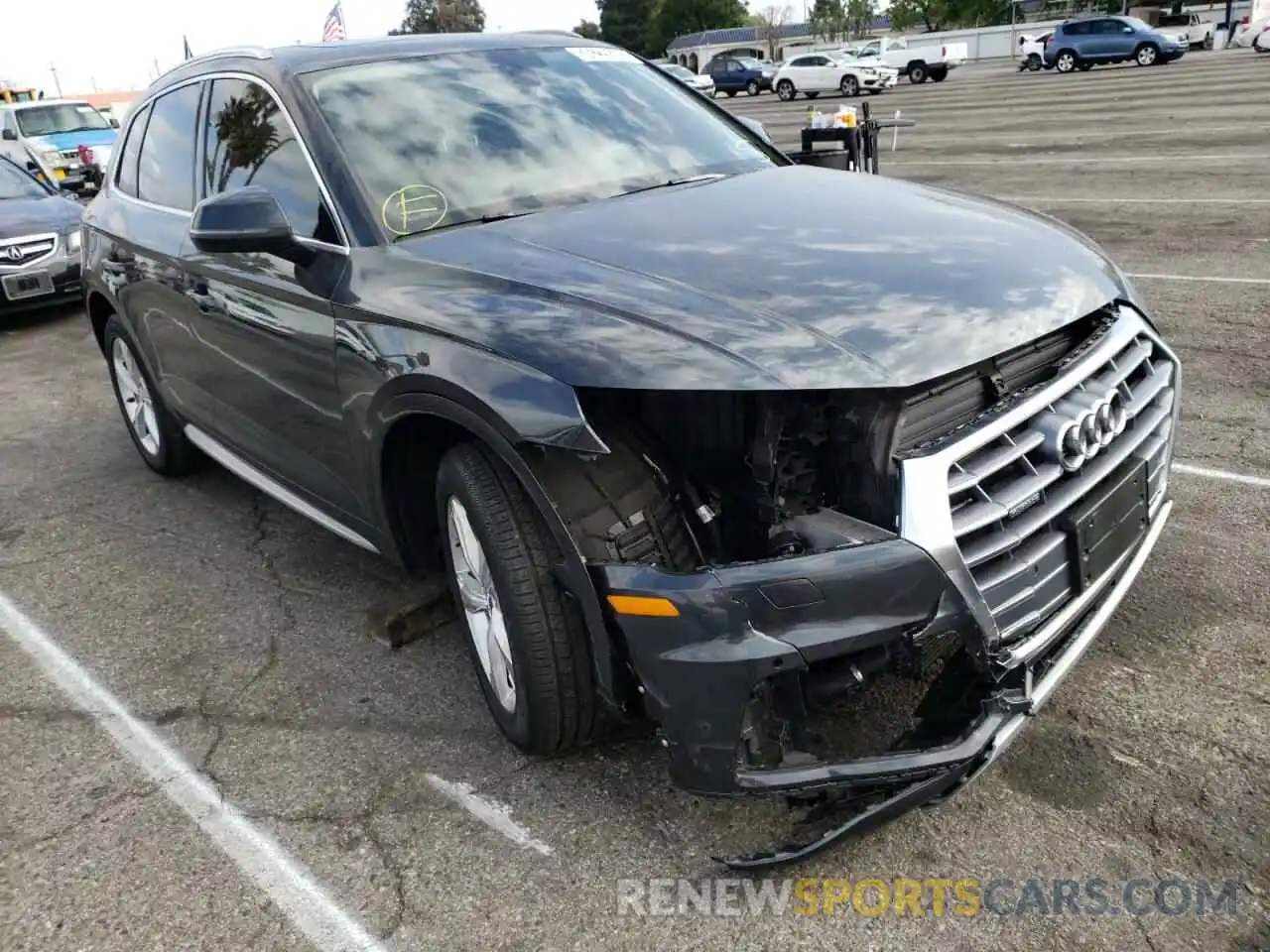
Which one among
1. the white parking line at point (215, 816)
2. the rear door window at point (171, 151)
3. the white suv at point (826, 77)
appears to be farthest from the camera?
the white suv at point (826, 77)

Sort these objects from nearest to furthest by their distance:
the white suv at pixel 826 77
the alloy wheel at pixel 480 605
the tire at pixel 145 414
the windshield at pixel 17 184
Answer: the alloy wheel at pixel 480 605 → the tire at pixel 145 414 → the windshield at pixel 17 184 → the white suv at pixel 826 77

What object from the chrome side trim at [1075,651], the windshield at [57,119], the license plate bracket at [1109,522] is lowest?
the chrome side trim at [1075,651]

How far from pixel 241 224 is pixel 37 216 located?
820cm

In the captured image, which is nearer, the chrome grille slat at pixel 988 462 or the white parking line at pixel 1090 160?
the chrome grille slat at pixel 988 462

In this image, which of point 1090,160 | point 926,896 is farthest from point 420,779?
point 1090,160

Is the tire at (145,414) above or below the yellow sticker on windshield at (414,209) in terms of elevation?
below

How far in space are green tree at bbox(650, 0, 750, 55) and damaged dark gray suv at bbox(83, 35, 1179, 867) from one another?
314 ft

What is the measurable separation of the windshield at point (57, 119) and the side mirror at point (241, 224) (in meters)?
19.4

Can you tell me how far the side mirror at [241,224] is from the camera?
10.0 feet

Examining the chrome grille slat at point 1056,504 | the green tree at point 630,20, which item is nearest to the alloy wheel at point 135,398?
the chrome grille slat at point 1056,504

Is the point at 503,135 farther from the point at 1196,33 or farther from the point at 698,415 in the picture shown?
the point at 1196,33

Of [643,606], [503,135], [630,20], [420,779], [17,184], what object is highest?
[630,20]

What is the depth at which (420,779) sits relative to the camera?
118 inches

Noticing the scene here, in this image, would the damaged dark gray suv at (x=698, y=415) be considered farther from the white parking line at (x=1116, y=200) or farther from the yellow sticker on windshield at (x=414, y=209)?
the white parking line at (x=1116, y=200)
